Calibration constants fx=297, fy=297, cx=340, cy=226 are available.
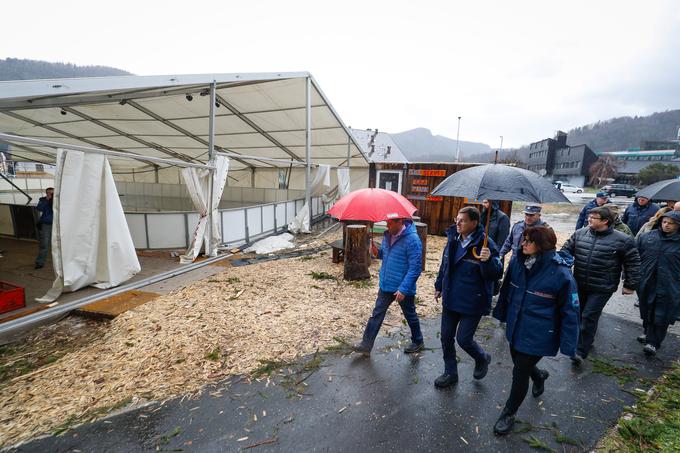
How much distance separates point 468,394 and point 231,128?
10.8m

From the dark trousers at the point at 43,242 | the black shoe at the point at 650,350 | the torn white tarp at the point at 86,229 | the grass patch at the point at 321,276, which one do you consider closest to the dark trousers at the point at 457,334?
the black shoe at the point at 650,350

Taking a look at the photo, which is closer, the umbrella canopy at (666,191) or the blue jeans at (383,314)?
the blue jeans at (383,314)

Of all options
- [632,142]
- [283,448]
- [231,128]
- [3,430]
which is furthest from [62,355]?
[632,142]

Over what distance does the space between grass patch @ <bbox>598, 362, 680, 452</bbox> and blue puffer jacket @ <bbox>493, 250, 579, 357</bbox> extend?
1.03m

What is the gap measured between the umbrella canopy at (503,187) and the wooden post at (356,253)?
11.6 ft

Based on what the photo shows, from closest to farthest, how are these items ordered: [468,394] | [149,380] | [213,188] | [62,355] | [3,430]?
[3,430] → [468,394] → [149,380] → [62,355] → [213,188]

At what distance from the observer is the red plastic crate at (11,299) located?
4586mm

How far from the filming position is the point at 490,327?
4.60m

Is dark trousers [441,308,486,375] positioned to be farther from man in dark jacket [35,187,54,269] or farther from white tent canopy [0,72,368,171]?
man in dark jacket [35,187,54,269]

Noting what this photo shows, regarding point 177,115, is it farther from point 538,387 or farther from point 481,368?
point 538,387

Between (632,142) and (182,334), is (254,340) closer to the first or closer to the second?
(182,334)

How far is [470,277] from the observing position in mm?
2791

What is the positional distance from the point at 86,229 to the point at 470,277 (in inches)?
245

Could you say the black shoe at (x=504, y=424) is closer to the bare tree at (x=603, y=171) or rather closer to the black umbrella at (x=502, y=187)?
the black umbrella at (x=502, y=187)
